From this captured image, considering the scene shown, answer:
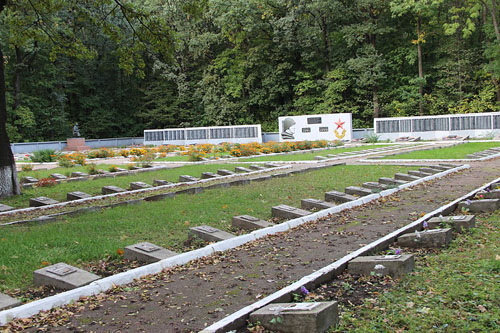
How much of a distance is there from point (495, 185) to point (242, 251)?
20.7 ft

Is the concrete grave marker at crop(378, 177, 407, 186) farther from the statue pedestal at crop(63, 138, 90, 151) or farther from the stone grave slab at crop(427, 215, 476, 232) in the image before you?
the statue pedestal at crop(63, 138, 90, 151)

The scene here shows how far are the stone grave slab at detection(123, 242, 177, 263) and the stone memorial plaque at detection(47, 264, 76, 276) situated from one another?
2.64ft

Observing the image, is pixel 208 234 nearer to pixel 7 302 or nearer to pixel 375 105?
pixel 7 302

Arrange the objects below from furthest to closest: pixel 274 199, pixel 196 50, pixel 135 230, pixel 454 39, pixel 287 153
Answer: pixel 196 50, pixel 454 39, pixel 287 153, pixel 274 199, pixel 135 230

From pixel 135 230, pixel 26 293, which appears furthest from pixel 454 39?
pixel 26 293

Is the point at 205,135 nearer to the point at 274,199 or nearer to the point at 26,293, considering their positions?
the point at 274,199

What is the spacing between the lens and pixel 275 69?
36969mm

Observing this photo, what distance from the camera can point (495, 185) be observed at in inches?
361

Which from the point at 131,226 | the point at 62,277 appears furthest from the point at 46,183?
the point at 62,277

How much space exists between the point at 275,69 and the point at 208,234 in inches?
1274

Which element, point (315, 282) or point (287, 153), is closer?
point (315, 282)

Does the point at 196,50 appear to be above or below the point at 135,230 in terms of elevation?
above

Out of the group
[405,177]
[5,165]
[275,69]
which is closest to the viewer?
[5,165]

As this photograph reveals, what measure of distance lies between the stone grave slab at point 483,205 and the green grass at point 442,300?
92.4 inches
